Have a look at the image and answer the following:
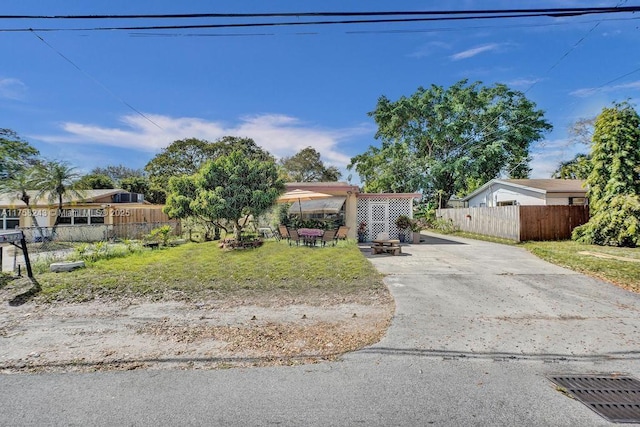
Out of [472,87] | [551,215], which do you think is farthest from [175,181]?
[472,87]

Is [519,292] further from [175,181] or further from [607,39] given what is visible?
[175,181]

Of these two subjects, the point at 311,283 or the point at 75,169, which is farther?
the point at 75,169

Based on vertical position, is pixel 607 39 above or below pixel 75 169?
above

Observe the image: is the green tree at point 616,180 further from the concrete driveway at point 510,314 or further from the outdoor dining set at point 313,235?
the outdoor dining set at point 313,235

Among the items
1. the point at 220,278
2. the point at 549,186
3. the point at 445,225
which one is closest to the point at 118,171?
the point at 445,225

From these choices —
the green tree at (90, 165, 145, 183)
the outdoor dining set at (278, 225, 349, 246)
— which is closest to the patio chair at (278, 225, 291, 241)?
the outdoor dining set at (278, 225, 349, 246)

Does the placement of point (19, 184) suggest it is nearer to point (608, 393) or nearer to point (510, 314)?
point (510, 314)

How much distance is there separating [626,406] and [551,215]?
1613cm

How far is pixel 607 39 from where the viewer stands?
1249cm

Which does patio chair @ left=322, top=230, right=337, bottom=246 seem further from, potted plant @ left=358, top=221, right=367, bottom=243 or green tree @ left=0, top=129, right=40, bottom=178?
green tree @ left=0, top=129, right=40, bottom=178

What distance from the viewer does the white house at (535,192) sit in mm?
20016

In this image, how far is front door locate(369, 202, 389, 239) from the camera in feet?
55.3

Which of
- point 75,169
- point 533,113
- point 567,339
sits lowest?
point 567,339

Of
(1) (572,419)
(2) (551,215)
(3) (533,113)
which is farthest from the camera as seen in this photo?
(3) (533,113)
